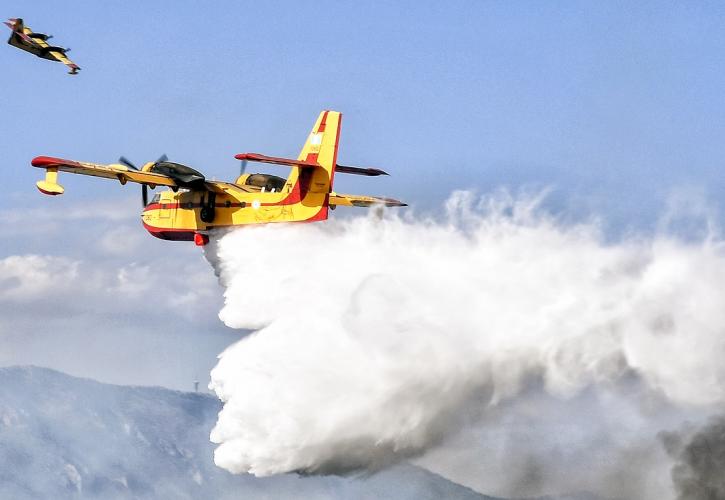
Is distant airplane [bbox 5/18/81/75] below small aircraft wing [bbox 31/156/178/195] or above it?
above

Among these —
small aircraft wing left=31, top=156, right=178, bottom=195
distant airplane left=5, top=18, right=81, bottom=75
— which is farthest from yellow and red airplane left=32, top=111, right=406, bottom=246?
distant airplane left=5, top=18, right=81, bottom=75

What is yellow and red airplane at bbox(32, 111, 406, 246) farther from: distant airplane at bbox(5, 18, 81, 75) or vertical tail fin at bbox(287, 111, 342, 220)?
distant airplane at bbox(5, 18, 81, 75)

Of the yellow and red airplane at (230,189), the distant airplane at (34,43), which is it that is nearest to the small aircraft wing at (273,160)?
the yellow and red airplane at (230,189)

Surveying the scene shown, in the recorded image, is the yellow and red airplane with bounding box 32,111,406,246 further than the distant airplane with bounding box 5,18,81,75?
No

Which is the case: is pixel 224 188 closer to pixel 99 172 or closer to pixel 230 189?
pixel 230 189

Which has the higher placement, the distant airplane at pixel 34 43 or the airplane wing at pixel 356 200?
the distant airplane at pixel 34 43

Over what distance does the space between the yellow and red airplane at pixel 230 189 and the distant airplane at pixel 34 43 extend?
12.1 m

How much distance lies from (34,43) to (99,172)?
14476 mm

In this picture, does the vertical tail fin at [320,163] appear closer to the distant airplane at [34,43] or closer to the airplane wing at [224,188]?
the airplane wing at [224,188]

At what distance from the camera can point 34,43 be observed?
5716 centimetres

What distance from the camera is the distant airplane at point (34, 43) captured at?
56.9 m

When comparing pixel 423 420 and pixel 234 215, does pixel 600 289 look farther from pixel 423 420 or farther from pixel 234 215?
pixel 234 215

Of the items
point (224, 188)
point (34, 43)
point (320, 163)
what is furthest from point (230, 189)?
point (34, 43)

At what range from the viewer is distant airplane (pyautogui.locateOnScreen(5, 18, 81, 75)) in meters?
56.9
